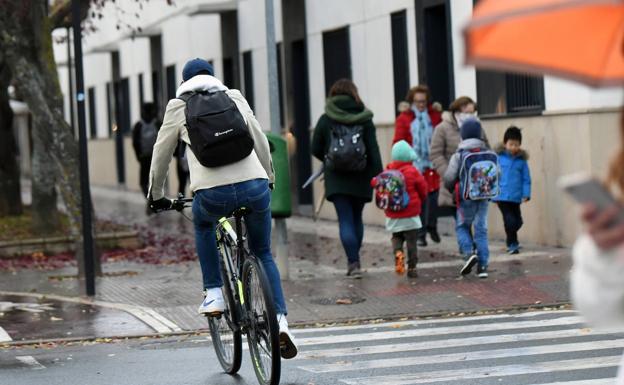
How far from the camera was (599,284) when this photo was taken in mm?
3406

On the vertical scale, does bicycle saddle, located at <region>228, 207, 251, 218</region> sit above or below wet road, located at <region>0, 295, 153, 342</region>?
above

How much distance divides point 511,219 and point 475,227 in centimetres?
238

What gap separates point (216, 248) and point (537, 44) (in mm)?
5343

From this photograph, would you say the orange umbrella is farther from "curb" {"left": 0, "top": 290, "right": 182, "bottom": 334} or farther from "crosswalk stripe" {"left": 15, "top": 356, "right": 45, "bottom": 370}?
"curb" {"left": 0, "top": 290, "right": 182, "bottom": 334}

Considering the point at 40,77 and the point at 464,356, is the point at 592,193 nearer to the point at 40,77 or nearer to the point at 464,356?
the point at 464,356

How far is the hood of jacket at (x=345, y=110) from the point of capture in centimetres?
1422

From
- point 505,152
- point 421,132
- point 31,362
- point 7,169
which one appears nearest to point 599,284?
point 31,362

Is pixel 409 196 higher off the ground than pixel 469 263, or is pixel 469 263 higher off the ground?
pixel 409 196

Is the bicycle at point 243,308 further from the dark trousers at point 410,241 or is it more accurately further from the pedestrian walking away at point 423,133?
the pedestrian walking away at point 423,133

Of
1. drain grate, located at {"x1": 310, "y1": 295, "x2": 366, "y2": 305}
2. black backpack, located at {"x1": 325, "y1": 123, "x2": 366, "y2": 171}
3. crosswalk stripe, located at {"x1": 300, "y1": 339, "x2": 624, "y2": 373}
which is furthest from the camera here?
black backpack, located at {"x1": 325, "y1": 123, "x2": 366, "y2": 171}

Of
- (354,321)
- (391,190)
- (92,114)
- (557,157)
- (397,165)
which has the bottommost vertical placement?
(354,321)

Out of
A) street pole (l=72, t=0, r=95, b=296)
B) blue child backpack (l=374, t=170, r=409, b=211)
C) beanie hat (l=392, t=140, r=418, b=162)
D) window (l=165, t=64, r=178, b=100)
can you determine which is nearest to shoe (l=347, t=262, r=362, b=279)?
blue child backpack (l=374, t=170, r=409, b=211)

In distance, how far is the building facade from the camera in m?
16.6

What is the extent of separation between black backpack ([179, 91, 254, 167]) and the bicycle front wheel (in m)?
0.59
